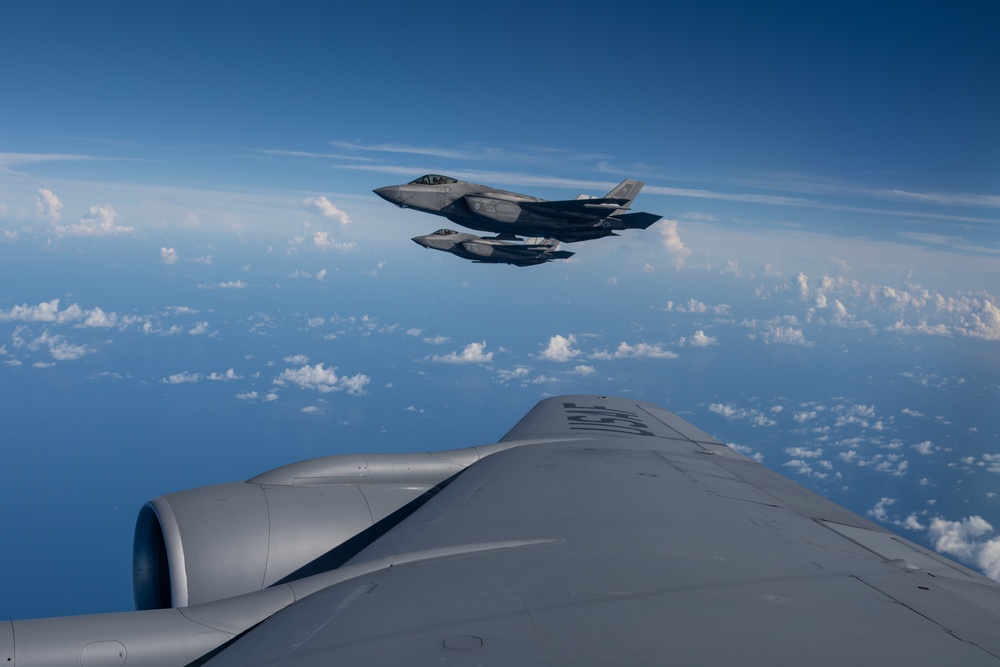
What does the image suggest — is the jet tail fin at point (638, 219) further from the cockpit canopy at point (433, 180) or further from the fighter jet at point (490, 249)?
the cockpit canopy at point (433, 180)

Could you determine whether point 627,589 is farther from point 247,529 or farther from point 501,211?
point 501,211

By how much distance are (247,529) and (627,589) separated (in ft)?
10.5

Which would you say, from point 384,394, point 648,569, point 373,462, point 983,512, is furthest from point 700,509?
point 384,394

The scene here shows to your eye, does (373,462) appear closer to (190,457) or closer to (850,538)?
(850,538)

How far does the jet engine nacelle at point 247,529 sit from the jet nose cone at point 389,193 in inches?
583

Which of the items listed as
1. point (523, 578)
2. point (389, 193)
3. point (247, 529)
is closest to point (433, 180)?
point (389, 193)

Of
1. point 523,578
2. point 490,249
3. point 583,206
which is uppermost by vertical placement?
point 583,206

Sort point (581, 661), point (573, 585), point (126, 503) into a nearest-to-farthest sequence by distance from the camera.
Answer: point (581, 661) < point (573, 585) < point (126, 503)

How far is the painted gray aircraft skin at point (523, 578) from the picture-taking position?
2072 mm

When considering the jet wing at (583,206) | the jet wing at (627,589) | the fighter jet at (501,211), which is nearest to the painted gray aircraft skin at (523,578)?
the jet wing at (627,589)

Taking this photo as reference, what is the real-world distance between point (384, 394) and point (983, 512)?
380 ft

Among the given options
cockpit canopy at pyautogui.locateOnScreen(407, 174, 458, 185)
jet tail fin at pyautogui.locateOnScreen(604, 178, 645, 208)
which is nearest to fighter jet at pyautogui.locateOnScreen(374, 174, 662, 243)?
cockpit canopy at pyautogui.locateOnScreen(407, 174, 458, 185)

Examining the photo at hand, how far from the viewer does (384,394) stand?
141 meters

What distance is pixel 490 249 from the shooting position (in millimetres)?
22875
